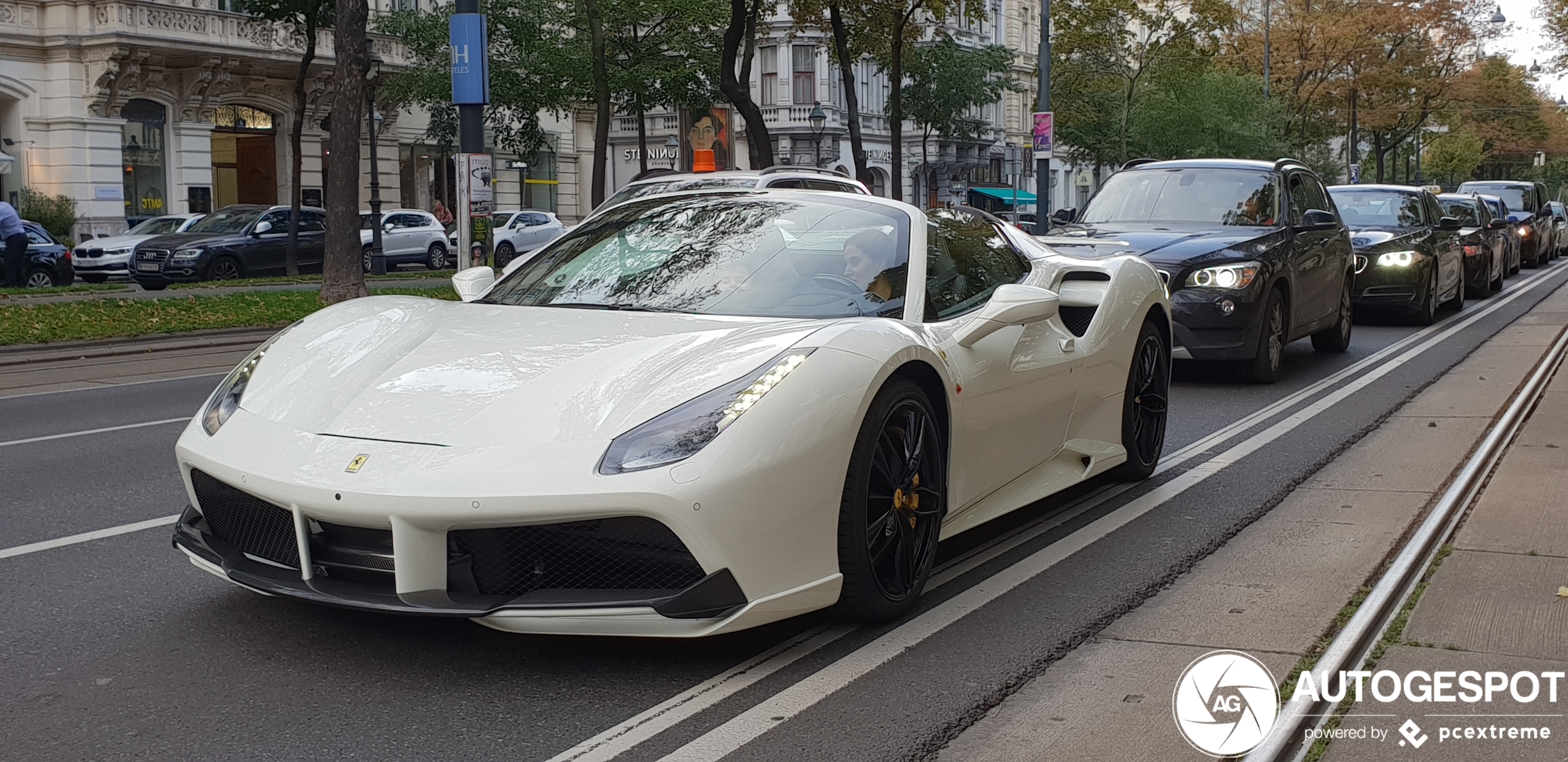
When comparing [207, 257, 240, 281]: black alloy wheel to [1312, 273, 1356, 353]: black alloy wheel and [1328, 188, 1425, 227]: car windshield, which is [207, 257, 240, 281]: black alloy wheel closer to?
[1328, 188, 1425, 227]: car windshield

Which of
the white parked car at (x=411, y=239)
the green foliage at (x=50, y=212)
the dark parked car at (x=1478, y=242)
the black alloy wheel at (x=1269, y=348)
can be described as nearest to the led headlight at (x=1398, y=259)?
the dark parked car at (x=1478, y=242)

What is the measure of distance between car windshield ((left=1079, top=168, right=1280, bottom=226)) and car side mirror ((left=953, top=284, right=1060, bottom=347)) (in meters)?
6.60

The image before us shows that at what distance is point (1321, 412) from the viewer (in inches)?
Answer: 369

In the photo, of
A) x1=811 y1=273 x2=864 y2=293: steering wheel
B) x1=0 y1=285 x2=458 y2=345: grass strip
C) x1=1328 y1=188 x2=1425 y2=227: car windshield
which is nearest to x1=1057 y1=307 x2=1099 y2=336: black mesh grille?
x1=811 y1=273 x2=864 y2=293: steering wheel

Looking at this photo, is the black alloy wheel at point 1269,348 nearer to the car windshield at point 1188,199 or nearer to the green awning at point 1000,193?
the car windshield at point 1188,199

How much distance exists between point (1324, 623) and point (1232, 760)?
4.09 ft

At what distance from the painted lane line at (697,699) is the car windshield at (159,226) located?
25451 millimetres

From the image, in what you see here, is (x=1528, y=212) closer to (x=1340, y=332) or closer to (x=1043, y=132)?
(x=1043, y=132)

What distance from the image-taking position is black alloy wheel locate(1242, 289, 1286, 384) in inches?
417

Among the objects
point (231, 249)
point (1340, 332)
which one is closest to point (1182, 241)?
point (1340, 332)

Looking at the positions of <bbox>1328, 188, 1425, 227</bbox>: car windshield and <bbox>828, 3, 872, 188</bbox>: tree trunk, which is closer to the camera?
<bbox>1328, 188, 1425, 227</bbox>: car windshield

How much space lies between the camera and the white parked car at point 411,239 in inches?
1292

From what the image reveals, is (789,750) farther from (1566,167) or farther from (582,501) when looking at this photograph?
(1566,167)

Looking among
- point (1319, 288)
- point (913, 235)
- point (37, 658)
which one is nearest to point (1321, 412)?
point (1319, 288)
